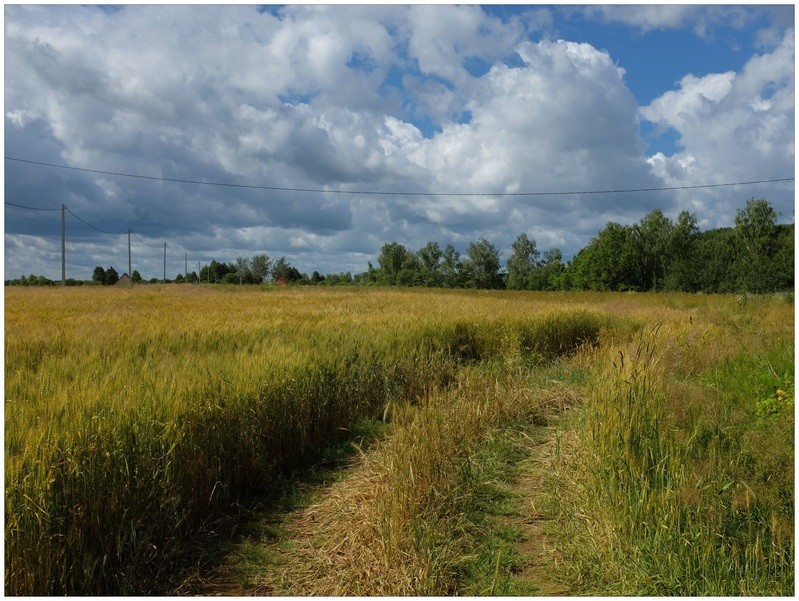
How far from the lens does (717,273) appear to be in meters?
67.2

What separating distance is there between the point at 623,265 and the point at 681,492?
80100 mm

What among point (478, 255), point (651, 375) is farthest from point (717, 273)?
point (651, 375)

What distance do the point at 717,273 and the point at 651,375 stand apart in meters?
71.0

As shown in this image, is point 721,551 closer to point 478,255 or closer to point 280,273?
point 478,255

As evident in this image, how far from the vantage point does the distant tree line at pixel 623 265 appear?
195ft

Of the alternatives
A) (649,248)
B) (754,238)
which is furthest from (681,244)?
(754,238)

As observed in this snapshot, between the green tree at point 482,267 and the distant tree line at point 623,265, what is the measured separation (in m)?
0.18

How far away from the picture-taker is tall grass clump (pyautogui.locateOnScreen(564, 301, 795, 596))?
330 cm

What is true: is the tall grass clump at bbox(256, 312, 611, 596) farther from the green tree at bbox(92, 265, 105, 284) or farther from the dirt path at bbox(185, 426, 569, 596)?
the green tree at bbox(92, 265, 105, 284)

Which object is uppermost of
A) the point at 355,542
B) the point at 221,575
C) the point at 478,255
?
the point at 478,255

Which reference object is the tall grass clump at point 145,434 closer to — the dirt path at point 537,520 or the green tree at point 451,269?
the dirt path at point 537,520

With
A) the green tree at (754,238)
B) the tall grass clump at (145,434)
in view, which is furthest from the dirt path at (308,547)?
the green tree at (754,238)

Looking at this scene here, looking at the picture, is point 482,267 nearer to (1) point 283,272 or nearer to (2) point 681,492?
(1) point 283,272

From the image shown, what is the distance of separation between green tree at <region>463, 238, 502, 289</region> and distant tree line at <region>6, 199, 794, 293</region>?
0.18m
